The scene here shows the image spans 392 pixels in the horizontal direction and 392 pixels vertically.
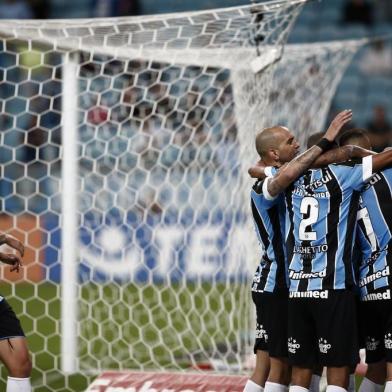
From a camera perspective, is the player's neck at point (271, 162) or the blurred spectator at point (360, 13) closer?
the player's neck at point (271, 162)

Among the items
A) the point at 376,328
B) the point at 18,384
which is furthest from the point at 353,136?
the point at 18,384

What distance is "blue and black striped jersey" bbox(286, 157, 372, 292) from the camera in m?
5.14

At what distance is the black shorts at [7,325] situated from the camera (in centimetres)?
539

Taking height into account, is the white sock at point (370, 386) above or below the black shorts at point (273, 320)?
below

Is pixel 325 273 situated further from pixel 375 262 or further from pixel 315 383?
pixel 315 383

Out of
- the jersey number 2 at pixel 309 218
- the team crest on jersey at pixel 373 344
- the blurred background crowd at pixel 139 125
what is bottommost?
the team crest on jersey at pixel 373 344

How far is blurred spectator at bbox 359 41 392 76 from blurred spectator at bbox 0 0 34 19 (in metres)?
5.72

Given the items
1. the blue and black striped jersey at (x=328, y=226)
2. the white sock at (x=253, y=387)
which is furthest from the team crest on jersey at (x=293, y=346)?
the white sock at (x=253, y=387)

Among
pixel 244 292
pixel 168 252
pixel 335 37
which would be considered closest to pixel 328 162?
pixel 244 292

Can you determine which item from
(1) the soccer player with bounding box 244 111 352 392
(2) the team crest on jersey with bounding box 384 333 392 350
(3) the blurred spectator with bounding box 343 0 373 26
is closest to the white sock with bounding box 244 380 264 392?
(1) the soccer player with bounding box 244 111 352 392

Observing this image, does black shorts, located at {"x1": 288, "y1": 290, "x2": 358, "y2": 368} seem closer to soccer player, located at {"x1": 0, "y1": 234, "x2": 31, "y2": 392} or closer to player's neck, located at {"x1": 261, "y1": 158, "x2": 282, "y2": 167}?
player's neck, located at {"x1": 261, "y1": 158, "x2": 282, "y2": 167}

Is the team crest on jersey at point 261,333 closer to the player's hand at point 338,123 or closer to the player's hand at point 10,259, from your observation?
the player's hand at point 338,123

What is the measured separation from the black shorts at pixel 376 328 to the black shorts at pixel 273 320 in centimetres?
43

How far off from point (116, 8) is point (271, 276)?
11934 millimetres
